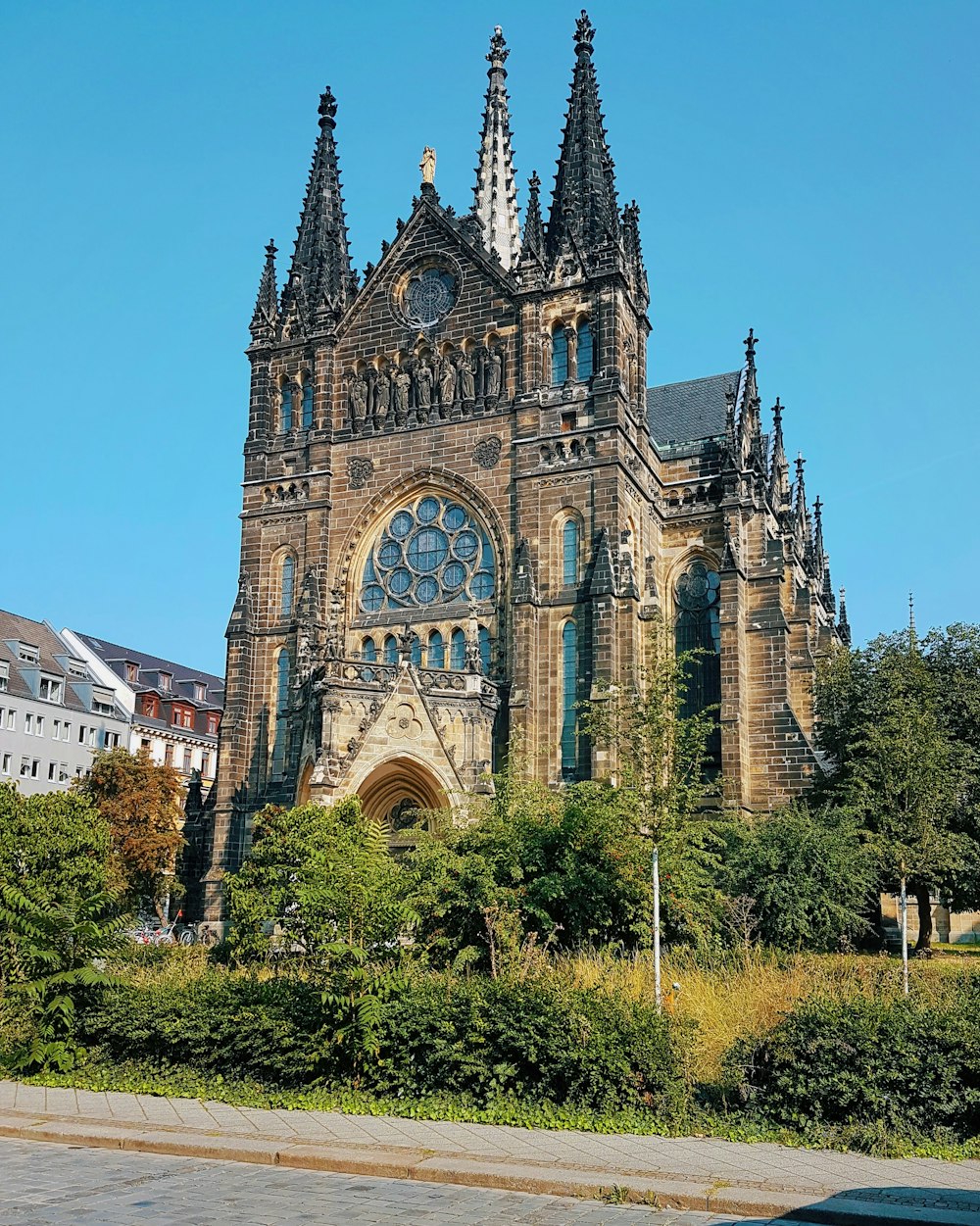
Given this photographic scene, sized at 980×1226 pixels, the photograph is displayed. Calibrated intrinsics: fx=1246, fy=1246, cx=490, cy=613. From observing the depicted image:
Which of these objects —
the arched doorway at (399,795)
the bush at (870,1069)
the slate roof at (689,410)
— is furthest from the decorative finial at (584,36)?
the bush at (870,1069)

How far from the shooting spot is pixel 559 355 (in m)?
39.1

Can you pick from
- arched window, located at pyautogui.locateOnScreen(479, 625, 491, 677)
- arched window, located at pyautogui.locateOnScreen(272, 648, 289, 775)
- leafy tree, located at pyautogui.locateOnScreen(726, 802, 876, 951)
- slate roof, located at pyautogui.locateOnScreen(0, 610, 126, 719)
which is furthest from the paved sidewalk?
slate roof, located at pyautogui.locateOnScreen(0, 610, 126, 719)

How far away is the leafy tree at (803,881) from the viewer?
1024 inches

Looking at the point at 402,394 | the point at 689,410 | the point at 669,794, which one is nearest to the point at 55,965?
the point at 669,794

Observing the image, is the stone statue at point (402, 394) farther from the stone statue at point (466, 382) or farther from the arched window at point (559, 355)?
the arched window at point (559, 355)

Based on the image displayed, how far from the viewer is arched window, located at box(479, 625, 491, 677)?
3778 cm

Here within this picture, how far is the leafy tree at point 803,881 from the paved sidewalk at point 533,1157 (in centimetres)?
1401

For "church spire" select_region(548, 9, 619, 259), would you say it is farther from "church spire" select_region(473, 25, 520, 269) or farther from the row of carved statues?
"church spire" select_region(473, 25, 520, 269)

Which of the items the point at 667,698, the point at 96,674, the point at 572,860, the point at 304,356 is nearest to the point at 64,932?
the point at 572,860

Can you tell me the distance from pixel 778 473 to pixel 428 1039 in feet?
126

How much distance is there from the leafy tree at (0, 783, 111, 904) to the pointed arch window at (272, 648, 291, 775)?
16944mm

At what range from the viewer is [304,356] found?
4297 cm

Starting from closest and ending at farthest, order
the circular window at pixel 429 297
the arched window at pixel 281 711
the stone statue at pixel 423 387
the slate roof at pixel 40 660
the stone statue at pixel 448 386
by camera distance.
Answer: the arched window at pixel 281 711 < the stone statue at pixel 448 386 < the stone statue at pixel 423 387 < the circular window at pixel 429 297 < the slate roof at pixel 40 660

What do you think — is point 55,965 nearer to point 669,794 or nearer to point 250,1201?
point 250,1201
